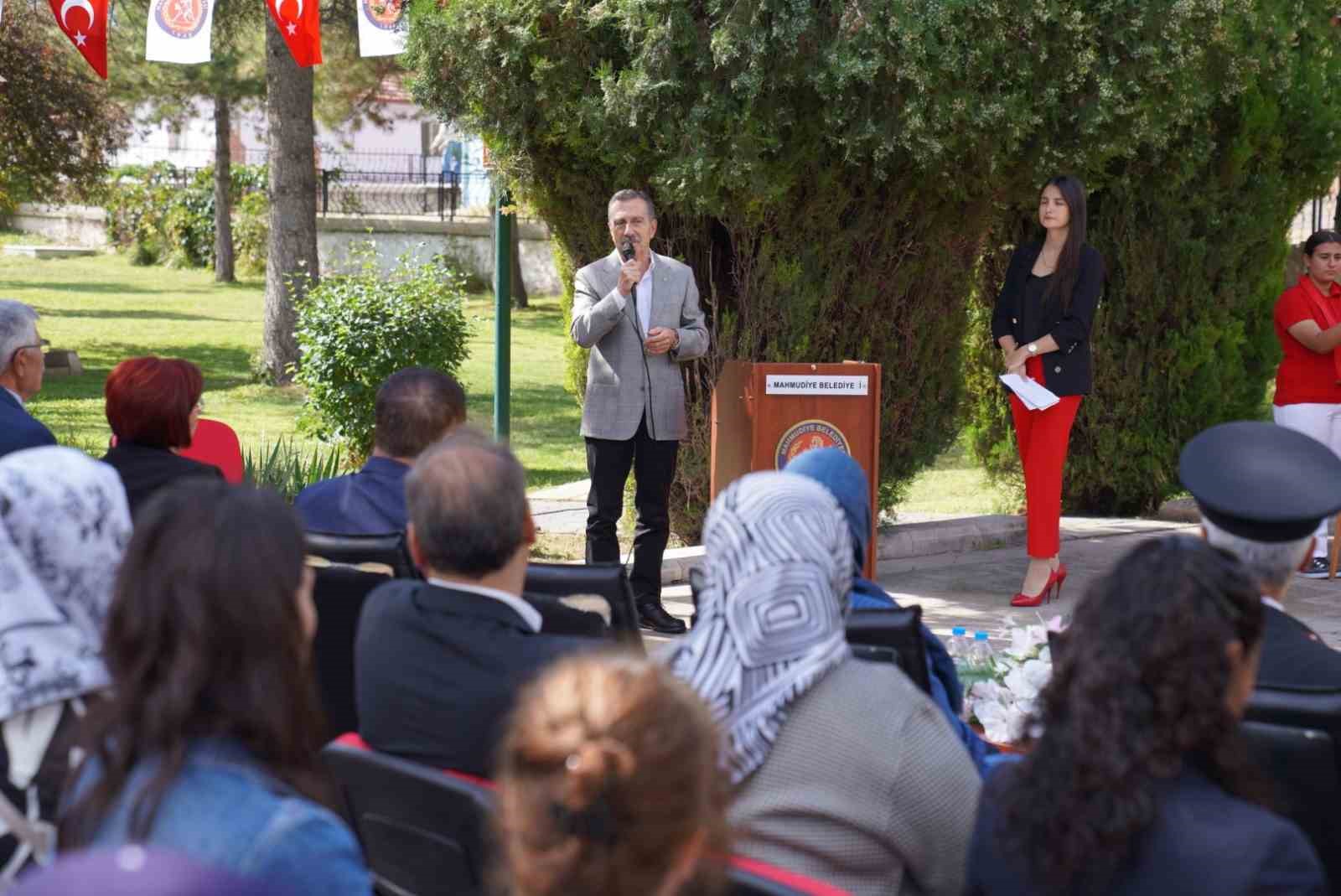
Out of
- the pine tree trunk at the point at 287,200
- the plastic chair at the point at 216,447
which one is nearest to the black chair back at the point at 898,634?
the plastic chair at the point at 216,447

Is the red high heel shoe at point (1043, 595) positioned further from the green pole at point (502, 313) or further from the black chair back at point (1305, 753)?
the black chair back at point (1305, 753)

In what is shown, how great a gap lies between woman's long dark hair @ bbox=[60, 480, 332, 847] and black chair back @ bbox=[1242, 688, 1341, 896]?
1555mm

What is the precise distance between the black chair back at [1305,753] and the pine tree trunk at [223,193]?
2550 cm

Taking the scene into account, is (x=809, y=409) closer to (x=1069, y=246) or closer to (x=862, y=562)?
(x=1069, y=246)

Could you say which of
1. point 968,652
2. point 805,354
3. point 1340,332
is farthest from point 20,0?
point 968,652

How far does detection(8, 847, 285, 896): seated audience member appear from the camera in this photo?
45.1 inches

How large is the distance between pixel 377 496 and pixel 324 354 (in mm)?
5896

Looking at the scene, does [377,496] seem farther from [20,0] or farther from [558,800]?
[20,0]

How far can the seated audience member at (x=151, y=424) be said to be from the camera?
4.08m

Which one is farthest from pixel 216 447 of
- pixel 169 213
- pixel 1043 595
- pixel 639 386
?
pixel 169 213

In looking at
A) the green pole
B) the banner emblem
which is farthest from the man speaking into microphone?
the banner emblem

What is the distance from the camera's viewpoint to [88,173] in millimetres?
17547

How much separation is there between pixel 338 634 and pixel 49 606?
1037 millimetres

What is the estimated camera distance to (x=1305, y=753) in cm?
268
